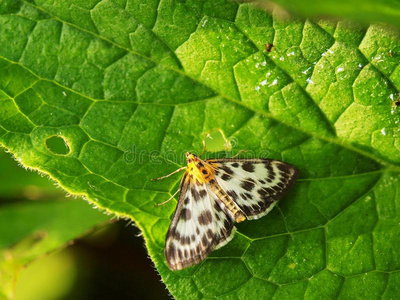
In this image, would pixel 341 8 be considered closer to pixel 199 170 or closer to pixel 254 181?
pixel 199 170

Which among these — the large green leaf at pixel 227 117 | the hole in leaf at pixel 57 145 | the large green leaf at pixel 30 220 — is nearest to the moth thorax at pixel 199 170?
the large green leaf at pixel 227 117

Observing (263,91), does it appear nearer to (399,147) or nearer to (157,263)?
(399,147)

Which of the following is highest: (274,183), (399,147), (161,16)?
(161,16)

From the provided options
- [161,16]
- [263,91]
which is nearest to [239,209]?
[263,91]

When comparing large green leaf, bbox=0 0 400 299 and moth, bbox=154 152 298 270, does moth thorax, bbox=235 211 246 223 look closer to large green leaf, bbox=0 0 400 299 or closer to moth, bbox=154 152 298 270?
moth, bbox=154 152 298 270

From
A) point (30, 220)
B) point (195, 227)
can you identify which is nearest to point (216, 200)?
point (195, 227)

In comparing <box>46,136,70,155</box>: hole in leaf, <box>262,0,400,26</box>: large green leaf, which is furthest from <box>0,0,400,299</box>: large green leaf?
<box>262,0,400,26</box>: large green leaf

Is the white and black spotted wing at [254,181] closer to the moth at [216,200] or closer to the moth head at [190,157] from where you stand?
the moth at [216,200]

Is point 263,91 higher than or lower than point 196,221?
higher
